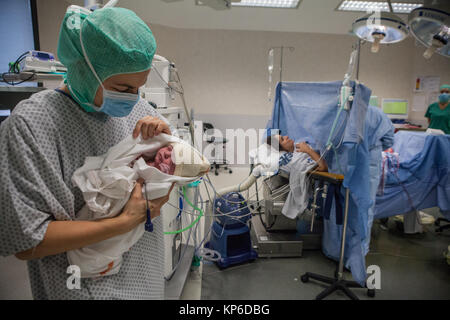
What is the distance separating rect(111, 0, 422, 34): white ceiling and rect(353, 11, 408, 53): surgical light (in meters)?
2.88

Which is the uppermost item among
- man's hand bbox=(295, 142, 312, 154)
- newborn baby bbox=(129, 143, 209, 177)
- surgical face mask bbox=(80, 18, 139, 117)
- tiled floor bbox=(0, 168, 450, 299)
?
surgical face mask bbox=(80, 18, 139, 117)

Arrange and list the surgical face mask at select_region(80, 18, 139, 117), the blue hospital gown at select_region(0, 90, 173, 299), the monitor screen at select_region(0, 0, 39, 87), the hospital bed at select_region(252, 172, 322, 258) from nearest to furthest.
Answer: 1. the blue hospital gown at select_region(0, 90, 173, 299)
2. the surgical face mask at select_region(80, 18, 139, 117)
3. the hospital bed at select_region(252, 172, 322, 258)
4. the monitor screen at select_region(0, 0, 39, 87)

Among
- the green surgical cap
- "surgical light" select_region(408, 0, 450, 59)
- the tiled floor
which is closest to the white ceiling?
"surgical light" select_region(408, 0, 450, 59)

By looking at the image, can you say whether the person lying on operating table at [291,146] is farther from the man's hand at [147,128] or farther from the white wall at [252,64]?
the white wall at [252,64]

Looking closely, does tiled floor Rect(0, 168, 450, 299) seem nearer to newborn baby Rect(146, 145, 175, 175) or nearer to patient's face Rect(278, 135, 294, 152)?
patient's face Rect(278, 135, 294, 152)

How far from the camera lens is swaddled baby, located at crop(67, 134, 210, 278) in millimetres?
592

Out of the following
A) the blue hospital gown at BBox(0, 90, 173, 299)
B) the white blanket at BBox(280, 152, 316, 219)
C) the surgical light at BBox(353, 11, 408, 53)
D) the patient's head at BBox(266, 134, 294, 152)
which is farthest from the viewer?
the patient's head at BBox(266, 134, 294, 152)

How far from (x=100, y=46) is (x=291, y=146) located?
1.73m

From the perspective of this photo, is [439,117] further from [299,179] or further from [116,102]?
[116,102]

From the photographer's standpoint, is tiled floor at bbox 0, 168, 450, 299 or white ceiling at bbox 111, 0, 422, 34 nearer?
tiled floor at bbox 0, 168, 450, 299
